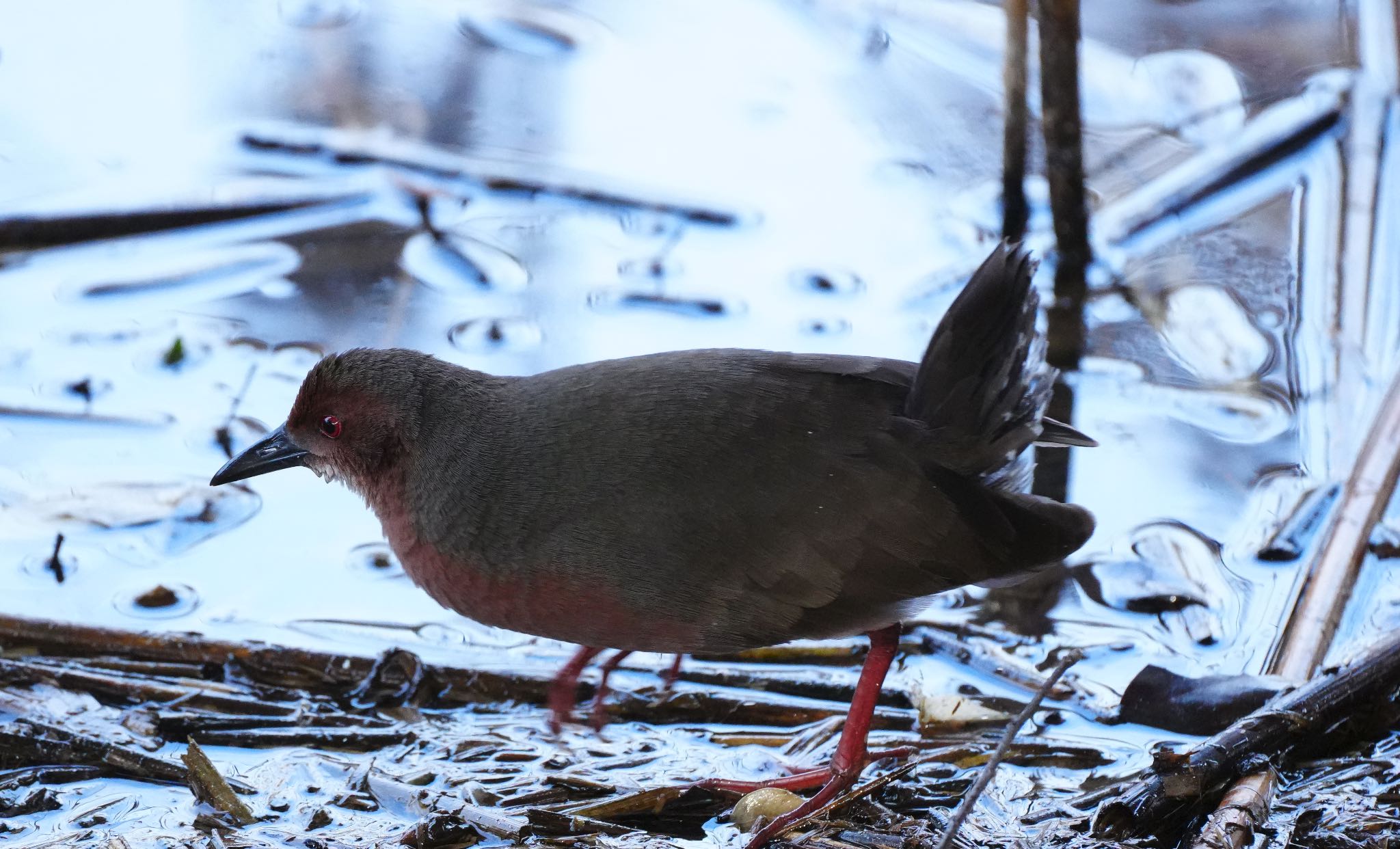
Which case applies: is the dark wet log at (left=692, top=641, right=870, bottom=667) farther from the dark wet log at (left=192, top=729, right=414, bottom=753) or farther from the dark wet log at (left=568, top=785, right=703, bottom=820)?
the dark wet log at (left=192, top=729, right=414, bottom=753)

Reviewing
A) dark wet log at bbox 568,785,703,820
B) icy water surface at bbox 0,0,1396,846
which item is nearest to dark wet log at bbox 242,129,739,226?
icy water surface at bbox 0,0,1396,846

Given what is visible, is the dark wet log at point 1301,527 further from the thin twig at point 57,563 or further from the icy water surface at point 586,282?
the thin twig at point 57,563

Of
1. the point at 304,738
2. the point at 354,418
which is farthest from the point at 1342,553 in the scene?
the point at 304,738

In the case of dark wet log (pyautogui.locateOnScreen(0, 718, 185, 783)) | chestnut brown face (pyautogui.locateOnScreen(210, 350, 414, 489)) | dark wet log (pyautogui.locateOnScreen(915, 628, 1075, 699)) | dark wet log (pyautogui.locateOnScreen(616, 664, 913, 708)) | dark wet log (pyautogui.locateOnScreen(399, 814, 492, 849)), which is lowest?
dark wet log (pyautogui.locateOnScreen(0, 718, 185, 783))

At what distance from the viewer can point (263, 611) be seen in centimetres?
374

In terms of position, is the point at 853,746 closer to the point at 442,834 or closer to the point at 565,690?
the point at 565,690

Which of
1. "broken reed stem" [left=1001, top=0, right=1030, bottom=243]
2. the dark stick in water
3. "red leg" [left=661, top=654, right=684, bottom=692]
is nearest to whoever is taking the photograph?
"red leg" [left=661, top=654, right=684, bottom=692]

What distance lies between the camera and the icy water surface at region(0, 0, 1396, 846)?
358 centimetres

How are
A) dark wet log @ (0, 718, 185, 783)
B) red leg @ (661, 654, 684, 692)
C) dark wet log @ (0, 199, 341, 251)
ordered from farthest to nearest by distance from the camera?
dark wet log @ (0, 199, 341, 251), red leg @ (661, 654, 684, 692), dark wet log @ (0, 718, 185, 783)

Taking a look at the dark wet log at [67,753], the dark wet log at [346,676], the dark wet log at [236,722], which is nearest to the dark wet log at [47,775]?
the dark wet log at [67,753]

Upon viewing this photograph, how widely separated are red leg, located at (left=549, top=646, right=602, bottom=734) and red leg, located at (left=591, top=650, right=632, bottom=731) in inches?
2.0

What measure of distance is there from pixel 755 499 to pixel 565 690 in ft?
2.34

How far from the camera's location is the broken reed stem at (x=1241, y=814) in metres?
2.79

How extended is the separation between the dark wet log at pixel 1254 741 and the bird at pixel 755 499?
48 cm
